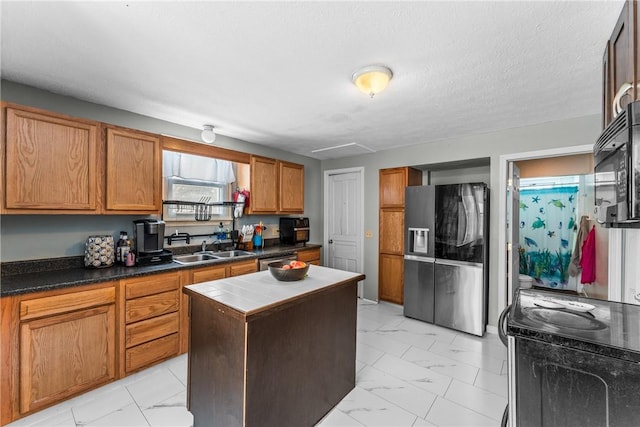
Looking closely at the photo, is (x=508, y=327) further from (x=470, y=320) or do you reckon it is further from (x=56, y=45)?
(x=56, y=45)

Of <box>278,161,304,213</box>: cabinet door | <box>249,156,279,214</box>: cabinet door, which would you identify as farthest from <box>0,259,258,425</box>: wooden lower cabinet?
<box>278,161,304,213</box>: cabinet door

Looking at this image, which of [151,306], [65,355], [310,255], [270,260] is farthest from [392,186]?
[65,355]

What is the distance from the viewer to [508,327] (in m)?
1.12

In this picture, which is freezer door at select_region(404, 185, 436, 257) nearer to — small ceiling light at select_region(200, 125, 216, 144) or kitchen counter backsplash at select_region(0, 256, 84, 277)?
small ceiling light at select_region(200, 125, 216, 144)

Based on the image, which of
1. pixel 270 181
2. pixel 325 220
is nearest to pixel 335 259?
pixel 325 220

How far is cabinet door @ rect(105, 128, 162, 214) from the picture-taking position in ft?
7.75

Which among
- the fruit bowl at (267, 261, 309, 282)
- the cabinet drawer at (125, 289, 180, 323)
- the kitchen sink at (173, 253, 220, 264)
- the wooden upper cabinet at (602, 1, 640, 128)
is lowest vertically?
the cabinet drawer at (125, 289, 180, 323)

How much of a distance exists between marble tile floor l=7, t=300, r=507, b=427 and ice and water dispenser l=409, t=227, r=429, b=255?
1110mm

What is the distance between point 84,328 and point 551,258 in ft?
20.2

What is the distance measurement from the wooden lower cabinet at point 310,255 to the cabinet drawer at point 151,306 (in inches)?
68.7

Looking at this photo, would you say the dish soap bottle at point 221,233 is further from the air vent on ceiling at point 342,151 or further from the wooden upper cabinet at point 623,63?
the wooden upper cabinet at point 623,63

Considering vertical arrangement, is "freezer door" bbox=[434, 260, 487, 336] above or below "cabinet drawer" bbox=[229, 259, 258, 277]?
below

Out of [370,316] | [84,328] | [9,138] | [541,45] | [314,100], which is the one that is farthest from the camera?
[370,316]

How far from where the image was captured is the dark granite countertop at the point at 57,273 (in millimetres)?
1812
